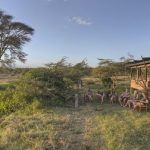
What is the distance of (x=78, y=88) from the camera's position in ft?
56.3

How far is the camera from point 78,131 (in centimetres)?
925

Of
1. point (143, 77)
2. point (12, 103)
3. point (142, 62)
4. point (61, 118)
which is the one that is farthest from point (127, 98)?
point (143, 77)

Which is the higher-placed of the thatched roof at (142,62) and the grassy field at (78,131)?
the thatched roof at (142,62)

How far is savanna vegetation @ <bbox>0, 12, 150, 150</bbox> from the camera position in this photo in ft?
27.2

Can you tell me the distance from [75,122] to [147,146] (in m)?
3.26

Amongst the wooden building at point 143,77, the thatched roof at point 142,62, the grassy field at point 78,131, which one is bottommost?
the grassy field at point 78,131

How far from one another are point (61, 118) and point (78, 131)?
6.33 feet

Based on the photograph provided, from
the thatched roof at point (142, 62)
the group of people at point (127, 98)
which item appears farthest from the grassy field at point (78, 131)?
the thatched roof at point (142, 62)

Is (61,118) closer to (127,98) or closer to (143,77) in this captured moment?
(127,98)

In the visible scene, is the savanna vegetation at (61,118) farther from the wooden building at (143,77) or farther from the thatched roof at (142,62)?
the thatched roof at (142,62)

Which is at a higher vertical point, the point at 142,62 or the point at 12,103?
the point at 142,62

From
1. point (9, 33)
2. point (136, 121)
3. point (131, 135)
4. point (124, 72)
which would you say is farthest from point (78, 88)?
point (124, 72)

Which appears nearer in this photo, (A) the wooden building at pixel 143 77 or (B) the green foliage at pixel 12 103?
(B) the green foliage at pixel 12 103

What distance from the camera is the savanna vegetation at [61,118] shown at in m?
8.28
